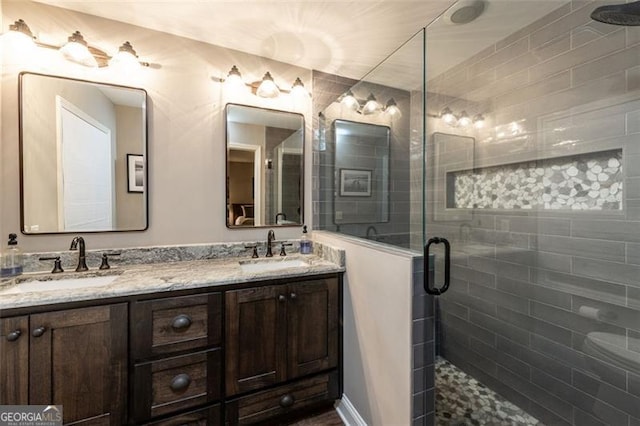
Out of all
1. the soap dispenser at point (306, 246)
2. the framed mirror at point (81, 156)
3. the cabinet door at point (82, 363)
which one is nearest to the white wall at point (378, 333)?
the soap dispenser at point (306, 246)

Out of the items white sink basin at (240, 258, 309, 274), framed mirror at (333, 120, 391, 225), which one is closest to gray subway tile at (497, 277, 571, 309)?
framed mirror at (333, 120, 391, 225)

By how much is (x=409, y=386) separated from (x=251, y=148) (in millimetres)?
1807

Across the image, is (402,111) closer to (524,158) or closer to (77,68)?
(524,158)

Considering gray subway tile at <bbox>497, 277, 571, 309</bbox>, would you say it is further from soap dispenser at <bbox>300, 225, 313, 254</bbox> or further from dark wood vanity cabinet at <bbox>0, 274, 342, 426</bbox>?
soap dispenser at <bbox>300, 225, 313, 254</bbox>

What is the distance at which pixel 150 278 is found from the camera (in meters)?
1.46

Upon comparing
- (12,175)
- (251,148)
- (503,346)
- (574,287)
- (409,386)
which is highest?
(251,148)

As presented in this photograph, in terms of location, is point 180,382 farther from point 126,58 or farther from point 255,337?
point 126,58

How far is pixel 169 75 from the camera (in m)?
1.85

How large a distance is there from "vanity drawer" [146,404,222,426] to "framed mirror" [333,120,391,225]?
1.51 metres

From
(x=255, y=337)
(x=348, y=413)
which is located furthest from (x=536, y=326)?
(x=255, y=337)

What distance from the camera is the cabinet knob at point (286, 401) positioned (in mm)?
1593

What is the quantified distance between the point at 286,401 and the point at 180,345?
71cm

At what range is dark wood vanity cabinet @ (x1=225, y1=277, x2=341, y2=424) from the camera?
1.49 meters

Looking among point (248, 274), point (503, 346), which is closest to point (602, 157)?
point (503, 346)
